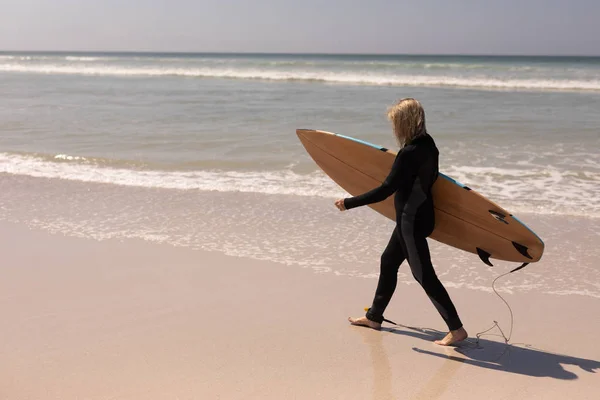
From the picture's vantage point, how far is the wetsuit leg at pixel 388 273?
3.45 meters

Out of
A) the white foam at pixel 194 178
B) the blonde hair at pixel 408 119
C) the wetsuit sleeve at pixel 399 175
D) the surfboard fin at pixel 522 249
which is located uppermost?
the blonde hair at pixel 408 119

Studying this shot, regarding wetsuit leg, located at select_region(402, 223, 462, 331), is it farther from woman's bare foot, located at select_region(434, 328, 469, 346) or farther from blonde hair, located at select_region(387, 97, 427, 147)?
blonde hair, located at select_region(387, 97, 427, 147)

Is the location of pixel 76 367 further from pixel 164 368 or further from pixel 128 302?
pixel 128 302

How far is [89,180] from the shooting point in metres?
7.52

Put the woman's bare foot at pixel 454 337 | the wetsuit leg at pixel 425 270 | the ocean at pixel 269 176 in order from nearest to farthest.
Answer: the wetsuit leg at pixel 425 270 < the woman's bare foot at pixel 454 337 < the ocean at pixel 269 176

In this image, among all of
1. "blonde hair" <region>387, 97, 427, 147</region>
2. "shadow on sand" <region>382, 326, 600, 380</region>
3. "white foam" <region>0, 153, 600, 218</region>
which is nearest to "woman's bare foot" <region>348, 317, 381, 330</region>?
"shadow on sand" <region>382, 326, 600, 380</region>

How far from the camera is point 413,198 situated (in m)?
3.20

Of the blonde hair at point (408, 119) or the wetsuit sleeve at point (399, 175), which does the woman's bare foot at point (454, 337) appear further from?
the blonde hair at point (408, 119)

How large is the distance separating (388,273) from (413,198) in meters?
0.54

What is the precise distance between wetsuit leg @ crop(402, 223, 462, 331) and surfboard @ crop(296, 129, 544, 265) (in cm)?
31

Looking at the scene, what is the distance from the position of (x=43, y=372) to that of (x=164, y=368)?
0.58m

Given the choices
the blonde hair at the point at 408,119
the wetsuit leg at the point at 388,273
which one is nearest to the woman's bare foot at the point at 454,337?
the wetsuit leg at the point at 388,273

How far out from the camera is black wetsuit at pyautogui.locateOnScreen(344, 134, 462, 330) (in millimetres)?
3121

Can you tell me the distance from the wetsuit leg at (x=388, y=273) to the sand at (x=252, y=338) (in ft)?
0.42
